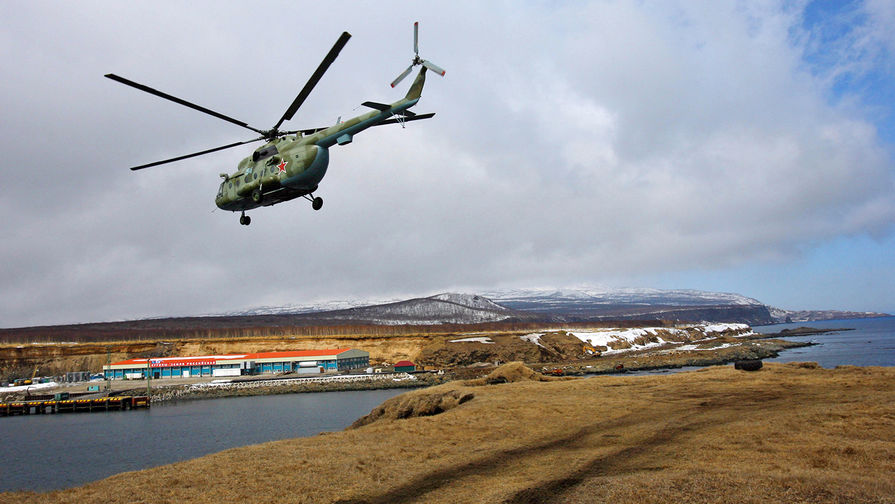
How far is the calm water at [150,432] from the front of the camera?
125 ft

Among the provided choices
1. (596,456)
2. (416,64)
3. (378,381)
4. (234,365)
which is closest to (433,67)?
(416,64)

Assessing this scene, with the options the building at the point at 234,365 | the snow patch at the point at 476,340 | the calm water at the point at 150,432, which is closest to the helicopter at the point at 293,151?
the calm water at the point at 150,432

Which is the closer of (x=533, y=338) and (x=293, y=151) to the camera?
(x=293, y=151)

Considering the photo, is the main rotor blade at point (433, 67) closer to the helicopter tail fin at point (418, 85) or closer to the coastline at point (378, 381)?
the helicopter tail fin at point (418, 85)

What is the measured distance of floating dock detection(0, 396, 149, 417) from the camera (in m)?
71.4

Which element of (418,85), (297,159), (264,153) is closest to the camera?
(418,85)

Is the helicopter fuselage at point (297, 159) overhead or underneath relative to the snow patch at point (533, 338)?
overhead

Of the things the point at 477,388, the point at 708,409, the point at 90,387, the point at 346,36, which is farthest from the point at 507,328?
the point at 346,36

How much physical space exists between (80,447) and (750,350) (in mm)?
107493

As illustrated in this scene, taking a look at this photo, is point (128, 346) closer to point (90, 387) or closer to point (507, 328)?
point (90, 387)

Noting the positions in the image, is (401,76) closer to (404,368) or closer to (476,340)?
Answer: (404,368)

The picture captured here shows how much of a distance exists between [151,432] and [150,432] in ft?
0.38

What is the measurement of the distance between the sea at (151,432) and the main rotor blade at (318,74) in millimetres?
27997

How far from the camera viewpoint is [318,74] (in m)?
17.3
